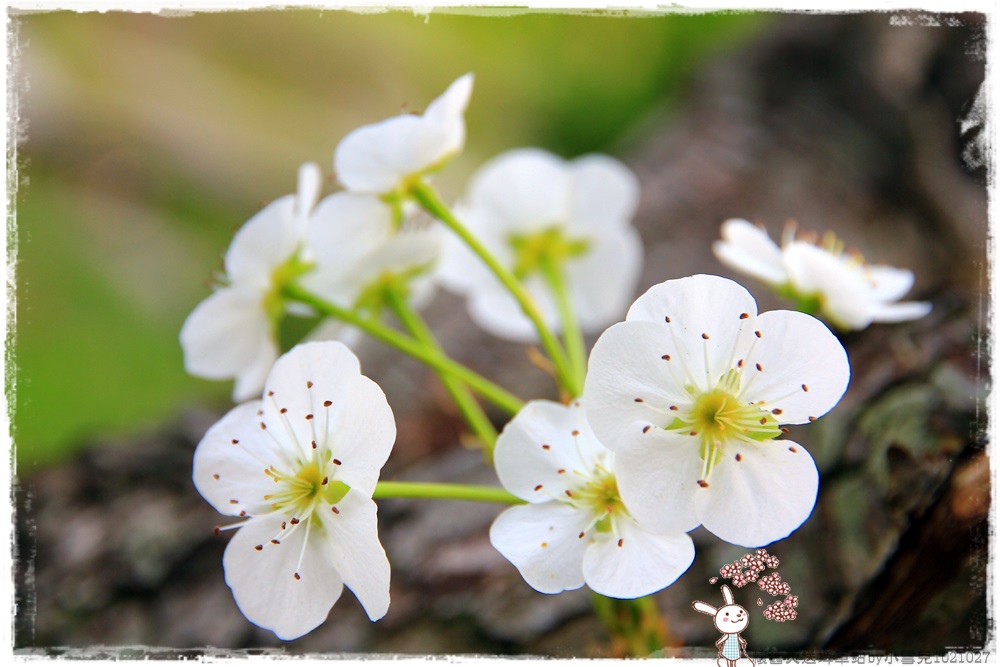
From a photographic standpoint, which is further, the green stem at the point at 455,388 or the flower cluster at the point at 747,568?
the green stem at the point at 455,388

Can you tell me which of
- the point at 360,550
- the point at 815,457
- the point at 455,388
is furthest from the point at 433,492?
the point at 815,457

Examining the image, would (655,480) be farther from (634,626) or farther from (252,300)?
(252,300)

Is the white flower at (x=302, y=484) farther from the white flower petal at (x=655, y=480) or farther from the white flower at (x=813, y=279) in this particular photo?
the white flower at (x=813, y=279)

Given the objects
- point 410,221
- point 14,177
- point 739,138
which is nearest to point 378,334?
point 410,221

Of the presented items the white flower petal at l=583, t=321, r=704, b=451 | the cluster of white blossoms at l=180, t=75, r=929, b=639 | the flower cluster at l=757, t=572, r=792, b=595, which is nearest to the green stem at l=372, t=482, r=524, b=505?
the cluster of white blossoms at l=180, t=75, r=929, b=639

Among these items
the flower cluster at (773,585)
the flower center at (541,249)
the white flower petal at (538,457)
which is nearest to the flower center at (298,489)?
the white flower petal at (538,457)

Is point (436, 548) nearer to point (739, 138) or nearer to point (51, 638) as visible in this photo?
point (51, 638)
